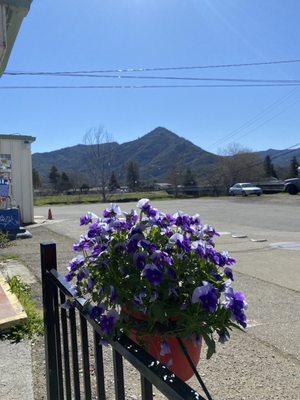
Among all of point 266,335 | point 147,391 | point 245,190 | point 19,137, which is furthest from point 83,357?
point 245,190

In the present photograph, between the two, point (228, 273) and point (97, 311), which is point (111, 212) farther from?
point (228, 273)

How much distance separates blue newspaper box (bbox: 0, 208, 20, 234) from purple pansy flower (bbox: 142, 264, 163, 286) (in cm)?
1311

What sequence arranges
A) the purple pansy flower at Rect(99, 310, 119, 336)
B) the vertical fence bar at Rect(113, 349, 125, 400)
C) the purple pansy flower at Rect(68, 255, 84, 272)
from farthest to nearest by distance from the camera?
the purple pansy flower at Rect(68, 255, 84, 272)
the purple pansy flower at Rect(99, 310, 119, 336)
the vertical fence bar at Rect(113, 349, 125, 400)

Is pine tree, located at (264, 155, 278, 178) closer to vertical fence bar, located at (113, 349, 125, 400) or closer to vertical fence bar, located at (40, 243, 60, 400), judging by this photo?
vertical fence bar, located at (40, 243, 60, 400)

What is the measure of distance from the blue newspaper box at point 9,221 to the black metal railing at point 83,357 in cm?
1137

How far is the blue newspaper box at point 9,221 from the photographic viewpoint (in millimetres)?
14336

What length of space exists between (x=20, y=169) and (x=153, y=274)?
630 inches

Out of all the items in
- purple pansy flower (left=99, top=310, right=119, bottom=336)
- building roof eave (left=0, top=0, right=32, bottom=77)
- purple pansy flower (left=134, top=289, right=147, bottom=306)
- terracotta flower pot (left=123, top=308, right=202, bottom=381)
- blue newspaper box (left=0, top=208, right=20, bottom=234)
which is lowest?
blue newspaper box (left=0, top=208, right=20, bottom=234)

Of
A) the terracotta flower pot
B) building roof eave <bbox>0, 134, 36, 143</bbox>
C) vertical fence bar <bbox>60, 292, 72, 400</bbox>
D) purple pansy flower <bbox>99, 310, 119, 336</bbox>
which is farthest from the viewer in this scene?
building roof eave <bbox>0, 134, 36, 143</bbox>

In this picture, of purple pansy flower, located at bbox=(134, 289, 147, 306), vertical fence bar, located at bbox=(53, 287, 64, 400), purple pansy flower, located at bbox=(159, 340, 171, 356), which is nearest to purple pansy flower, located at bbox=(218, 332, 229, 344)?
purple pansy flower, located at bbox=(159, 340, 171, 356)

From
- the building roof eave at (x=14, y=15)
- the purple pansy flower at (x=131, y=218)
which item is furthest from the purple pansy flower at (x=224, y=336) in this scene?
the building roof eave at (x=14, y=15)

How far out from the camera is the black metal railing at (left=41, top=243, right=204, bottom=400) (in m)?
1.45

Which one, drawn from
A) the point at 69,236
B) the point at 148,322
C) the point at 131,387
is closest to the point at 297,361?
the point at 131,387

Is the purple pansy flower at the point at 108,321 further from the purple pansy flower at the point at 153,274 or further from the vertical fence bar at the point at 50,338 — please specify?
the vertical fence bar at the point at 50,338
